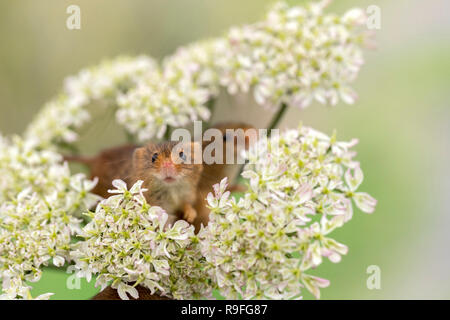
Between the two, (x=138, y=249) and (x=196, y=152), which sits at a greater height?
(x=196, y=152)

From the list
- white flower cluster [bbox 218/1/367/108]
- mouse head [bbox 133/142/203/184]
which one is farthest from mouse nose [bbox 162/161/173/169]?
white flower cluster [bbox 218/1/367/108]

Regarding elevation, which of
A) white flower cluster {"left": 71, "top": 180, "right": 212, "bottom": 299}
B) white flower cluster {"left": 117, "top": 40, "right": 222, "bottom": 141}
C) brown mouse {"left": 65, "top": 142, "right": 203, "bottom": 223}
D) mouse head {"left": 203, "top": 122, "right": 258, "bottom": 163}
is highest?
white flower cluster {"left": 117, "top": 40, "right": 222, "bottom": 141}

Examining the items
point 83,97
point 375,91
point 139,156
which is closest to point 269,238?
point 139,156

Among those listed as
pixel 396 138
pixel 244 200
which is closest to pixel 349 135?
pixel 396 138

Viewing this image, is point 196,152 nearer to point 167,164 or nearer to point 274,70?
point 167,164

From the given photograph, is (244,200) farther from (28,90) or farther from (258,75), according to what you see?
(28,90)

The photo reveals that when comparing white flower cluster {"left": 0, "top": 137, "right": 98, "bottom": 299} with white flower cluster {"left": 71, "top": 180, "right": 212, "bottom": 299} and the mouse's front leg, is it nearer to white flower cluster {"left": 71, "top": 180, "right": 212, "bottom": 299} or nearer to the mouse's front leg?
white flower cluster {"left": 71, "top": 180, "right": 212, "bottom": 299}
